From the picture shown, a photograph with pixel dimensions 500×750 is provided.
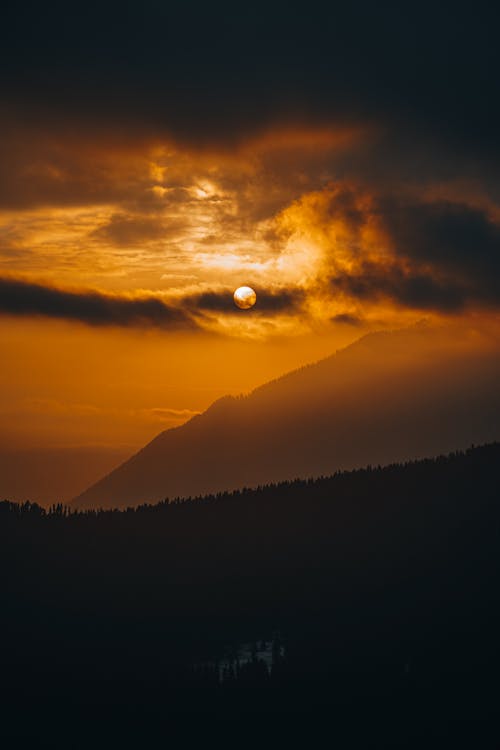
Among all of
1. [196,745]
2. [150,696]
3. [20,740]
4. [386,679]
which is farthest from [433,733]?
[20,740]

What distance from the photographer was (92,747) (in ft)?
598

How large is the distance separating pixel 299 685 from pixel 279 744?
18.9 metres

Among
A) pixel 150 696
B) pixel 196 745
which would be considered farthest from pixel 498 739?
pixel 150 696

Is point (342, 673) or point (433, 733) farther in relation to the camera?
point (342, 673)

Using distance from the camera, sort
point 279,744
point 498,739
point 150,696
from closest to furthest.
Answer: point 498,739 < point 279,744 < point 150,696

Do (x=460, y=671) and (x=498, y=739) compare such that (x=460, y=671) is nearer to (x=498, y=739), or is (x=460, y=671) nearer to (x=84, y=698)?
(x=498, y=739)

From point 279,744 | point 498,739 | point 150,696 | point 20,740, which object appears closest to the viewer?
point 498,739

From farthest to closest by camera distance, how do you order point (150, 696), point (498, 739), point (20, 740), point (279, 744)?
point (150, 696) → point (20, 740) → point (279, 744) → point (498, 739)

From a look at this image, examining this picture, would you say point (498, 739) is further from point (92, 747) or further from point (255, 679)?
point (92, 747)

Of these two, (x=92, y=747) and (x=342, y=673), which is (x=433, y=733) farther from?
(x=92, y=747)

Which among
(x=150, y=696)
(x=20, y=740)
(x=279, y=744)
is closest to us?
(x=279, y=744)

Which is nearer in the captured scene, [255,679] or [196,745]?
[196,745]

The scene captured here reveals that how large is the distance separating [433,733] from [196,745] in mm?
36904

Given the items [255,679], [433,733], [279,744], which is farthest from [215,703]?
[433,733]
